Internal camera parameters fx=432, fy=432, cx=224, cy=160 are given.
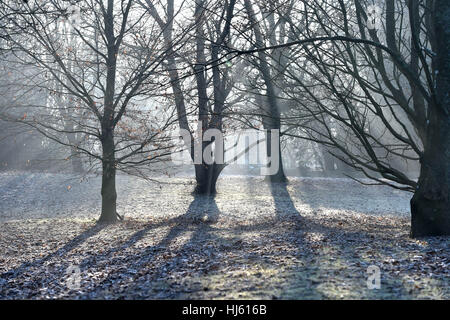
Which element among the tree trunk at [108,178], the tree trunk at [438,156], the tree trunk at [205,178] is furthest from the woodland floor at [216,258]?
the tree trunk at [205,178]

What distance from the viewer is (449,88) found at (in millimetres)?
6961

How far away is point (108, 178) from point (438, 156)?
7.94 metres

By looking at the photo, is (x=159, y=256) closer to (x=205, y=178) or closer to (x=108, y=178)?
(x=108, y=178)

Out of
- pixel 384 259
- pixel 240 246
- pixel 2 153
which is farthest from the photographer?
pixel 2 153

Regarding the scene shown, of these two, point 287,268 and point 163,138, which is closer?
point 287,268

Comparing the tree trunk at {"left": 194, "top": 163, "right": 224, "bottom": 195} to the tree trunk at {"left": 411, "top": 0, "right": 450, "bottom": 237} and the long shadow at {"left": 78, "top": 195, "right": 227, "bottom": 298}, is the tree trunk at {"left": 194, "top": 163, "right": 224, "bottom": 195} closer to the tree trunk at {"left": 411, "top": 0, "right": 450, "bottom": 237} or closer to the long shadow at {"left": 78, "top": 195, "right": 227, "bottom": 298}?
the long shadow at {"left": 78, "top": 195, "right": 227, "bottom": 298}

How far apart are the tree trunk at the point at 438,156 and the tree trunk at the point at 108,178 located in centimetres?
718

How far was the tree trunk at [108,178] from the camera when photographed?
11.1 meters

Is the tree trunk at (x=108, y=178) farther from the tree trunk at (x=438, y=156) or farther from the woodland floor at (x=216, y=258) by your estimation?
the tree trunk at (x=438, y=156)
